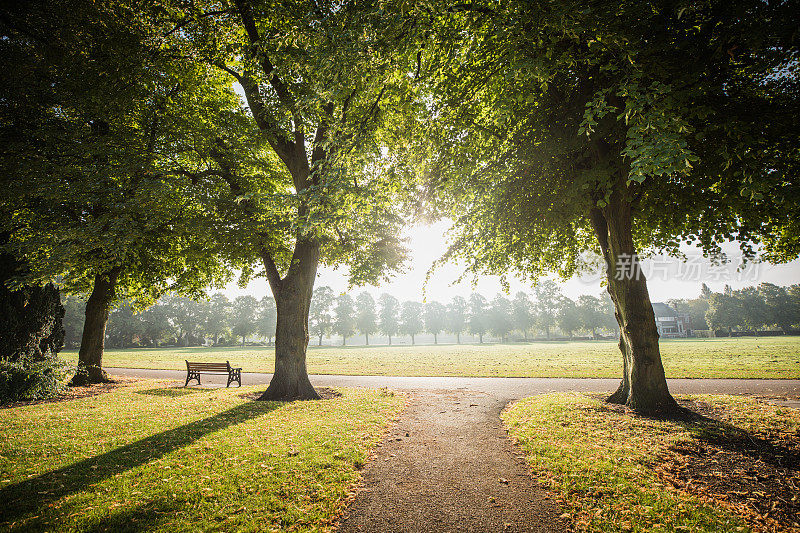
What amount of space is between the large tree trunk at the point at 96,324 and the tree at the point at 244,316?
69.2 m

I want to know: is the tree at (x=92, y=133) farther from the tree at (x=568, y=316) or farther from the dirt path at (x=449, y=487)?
the tree at (x=568, y=316)

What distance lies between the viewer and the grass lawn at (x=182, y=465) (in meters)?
4.01

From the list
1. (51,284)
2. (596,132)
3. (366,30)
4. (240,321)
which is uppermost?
(366,30)

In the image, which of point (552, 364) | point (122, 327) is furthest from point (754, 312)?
point (122, 327)

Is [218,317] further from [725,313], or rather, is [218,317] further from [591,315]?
[725,313]

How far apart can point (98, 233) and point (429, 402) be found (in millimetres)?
11566

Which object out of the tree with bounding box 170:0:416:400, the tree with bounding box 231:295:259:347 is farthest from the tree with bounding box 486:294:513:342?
the tree with bounding box 170:0:416:400

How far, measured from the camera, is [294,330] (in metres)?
12.0

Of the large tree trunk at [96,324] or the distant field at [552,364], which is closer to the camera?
the large tree trunk at [96,324]

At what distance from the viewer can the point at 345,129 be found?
25.5 ft

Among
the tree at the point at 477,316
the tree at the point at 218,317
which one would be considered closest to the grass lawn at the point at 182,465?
the tree at the point at 218,317

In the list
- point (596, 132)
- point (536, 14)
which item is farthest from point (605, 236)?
point (536, 14)

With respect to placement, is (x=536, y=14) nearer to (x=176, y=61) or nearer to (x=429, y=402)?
(x=429, y=402)

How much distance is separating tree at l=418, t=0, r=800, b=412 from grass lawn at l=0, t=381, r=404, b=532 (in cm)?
659
